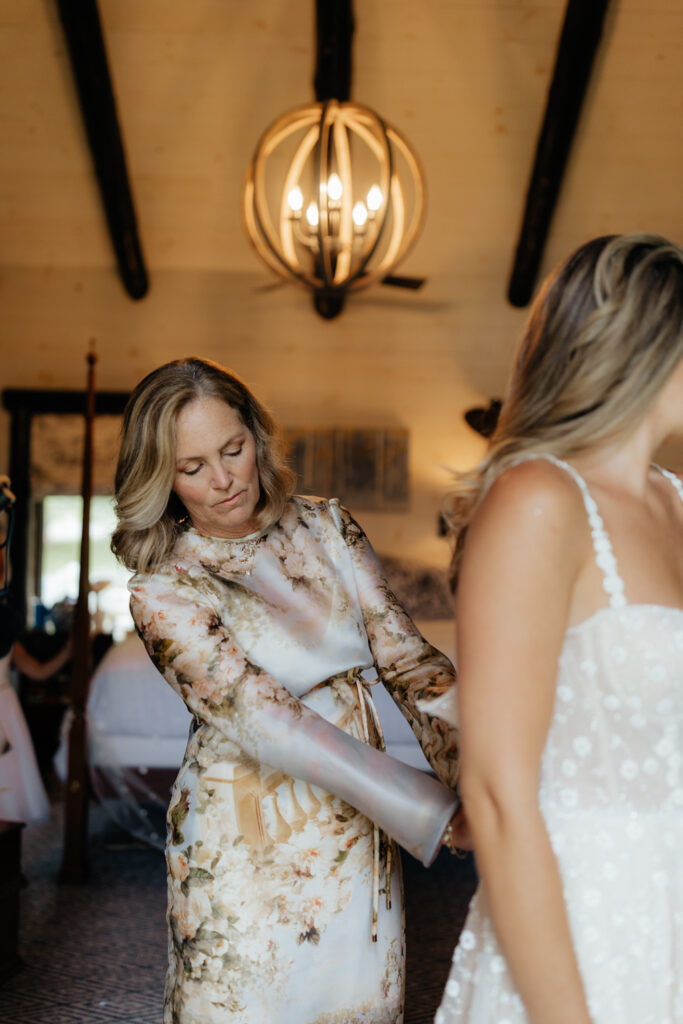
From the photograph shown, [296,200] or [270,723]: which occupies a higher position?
[296,200]

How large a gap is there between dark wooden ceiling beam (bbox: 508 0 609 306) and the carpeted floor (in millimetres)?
3673

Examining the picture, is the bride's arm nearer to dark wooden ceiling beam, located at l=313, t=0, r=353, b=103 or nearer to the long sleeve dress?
the long sleeve dress

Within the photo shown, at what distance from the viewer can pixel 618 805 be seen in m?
0.94

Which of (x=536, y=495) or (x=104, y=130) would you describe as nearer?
(x=536, y=495)

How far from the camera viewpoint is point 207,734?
1463mm

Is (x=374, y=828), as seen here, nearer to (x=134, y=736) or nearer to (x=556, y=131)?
(x=134, y=736)

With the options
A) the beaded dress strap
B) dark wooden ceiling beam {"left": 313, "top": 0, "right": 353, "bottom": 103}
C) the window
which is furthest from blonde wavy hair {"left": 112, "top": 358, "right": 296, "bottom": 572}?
the window

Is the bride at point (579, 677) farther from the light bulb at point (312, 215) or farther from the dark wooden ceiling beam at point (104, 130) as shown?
the dark wooden ceiling beam at point (104, 130)

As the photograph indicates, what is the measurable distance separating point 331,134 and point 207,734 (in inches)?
115

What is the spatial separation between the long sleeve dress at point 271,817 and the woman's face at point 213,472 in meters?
0.10

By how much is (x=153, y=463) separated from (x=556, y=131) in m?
4.52

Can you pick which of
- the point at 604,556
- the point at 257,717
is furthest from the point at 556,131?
the point at 604,556

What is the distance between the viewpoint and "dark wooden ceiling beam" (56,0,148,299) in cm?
492

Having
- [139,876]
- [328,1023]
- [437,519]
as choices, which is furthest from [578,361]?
[437,519]
